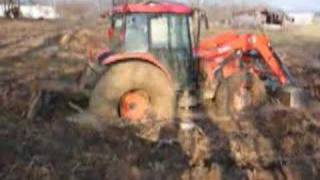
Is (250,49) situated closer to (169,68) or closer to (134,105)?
(169,68)

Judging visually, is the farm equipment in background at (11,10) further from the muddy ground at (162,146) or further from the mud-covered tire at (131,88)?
the mud-covered tire at (131,88)

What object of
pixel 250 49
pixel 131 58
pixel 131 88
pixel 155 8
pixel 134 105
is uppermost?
pixel 155 8

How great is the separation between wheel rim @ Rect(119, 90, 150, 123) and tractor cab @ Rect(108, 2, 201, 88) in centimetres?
69

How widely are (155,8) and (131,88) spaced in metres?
1.36

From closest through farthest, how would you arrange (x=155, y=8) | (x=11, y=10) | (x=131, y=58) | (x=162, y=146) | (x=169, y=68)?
(x=162, y=146), (x=131, y=58), (x=155, y=8), (x=169, y=68), (x=11, y=10)

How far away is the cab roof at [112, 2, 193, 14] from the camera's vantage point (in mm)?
12203

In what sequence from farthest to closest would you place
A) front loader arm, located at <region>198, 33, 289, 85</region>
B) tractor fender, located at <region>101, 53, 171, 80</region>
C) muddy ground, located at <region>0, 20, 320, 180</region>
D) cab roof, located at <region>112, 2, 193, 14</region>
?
front loader arm, located at <region>198, 33, 289, 85</region>, cab roof, located at <region>112, 2, 193, 14</region>, tractor fender, located at <region>101, 53, 171, 80</region>, muddy ground, located at <region>0, 20, 320, 180</region>

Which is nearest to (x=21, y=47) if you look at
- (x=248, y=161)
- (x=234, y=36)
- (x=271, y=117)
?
(x=234, y=36)

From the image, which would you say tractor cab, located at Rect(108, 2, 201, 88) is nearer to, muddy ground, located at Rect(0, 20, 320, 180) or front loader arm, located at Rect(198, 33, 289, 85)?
front loader arm, located at Rect(198, 33, 289, 85)

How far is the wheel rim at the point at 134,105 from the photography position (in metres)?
11.9

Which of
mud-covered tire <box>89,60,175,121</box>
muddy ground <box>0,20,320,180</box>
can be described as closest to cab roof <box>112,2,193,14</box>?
mud-covered tire <box>89,60,175,121</box>

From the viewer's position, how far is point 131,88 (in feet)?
39.2

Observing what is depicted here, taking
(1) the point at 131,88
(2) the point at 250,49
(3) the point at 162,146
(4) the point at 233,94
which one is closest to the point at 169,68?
(1) the point at 131,88

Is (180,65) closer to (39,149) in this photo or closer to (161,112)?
(161,112)
